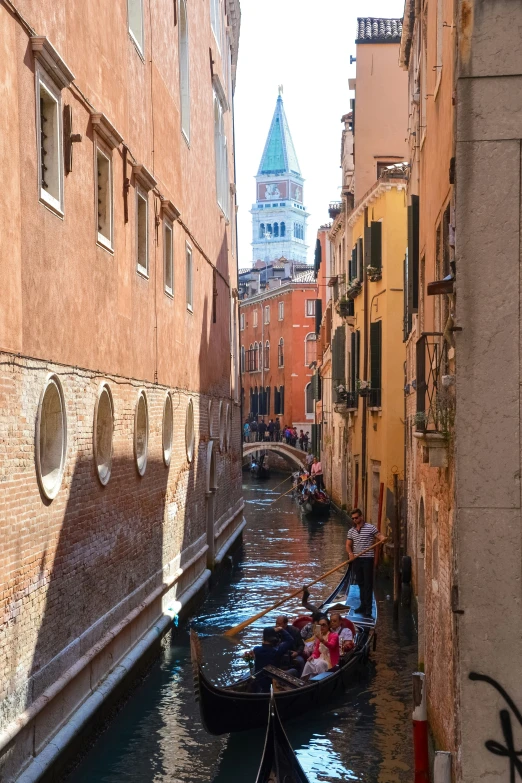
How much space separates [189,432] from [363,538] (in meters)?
3.01

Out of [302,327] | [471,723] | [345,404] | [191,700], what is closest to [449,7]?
[471,723]

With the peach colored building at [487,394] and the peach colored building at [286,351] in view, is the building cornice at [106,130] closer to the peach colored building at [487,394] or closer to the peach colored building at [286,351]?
the peach colored building at [487,394]

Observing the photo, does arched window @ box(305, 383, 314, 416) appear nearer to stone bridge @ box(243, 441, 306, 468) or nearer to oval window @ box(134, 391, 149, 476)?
stone bridge @ box(243, 441, 306, 468)

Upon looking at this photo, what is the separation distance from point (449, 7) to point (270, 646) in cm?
566

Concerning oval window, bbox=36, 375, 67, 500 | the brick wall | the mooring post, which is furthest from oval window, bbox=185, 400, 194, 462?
the mooring post

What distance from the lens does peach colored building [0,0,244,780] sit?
662 cm

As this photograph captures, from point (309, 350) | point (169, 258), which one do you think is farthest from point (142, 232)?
point (309, 350)

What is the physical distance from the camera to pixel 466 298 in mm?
5918

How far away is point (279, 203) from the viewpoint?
11181 centimetres

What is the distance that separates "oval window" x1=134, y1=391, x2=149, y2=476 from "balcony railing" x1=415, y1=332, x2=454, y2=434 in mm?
3145

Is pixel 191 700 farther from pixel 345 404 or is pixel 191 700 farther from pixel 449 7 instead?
pixel 345 404

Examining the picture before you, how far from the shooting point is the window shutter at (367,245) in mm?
A: 18469

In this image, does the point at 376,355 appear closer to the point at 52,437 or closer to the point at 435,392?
the point at 435,392

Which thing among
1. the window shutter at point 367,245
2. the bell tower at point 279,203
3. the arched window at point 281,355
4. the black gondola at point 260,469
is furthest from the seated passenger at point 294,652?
the bell tower at point 279,203
